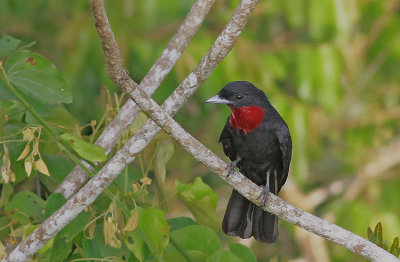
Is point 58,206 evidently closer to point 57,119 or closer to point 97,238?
point 97,238

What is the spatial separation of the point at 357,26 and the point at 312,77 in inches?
105

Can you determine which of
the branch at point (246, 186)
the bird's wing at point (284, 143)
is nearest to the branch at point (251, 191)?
the branch at point (246, 186)

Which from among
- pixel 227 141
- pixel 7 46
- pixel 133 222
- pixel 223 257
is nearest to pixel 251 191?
pixel 223 257

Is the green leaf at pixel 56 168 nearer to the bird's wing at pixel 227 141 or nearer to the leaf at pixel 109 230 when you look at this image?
the leaf at pixel 109 230

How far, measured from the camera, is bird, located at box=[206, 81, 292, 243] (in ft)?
12.8

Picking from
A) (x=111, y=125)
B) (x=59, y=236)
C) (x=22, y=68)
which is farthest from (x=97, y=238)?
(x=22, y=68)

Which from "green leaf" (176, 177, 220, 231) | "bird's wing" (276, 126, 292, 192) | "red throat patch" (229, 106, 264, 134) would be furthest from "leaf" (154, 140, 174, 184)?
"bird's wing" (276, 126, 292, 192)

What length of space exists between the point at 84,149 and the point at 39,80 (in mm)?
681

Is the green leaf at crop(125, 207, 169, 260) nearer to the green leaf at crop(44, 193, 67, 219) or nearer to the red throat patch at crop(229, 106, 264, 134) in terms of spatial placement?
the green leaf at crop(44, 193, 67, 219)

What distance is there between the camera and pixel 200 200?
345cm

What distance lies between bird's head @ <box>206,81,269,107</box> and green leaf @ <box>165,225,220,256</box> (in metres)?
0.77

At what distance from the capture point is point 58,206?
3.20 metres

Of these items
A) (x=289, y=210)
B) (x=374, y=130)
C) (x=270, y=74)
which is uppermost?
(x=289, y=210)

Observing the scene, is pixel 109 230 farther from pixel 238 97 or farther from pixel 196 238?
pixel 238 97
